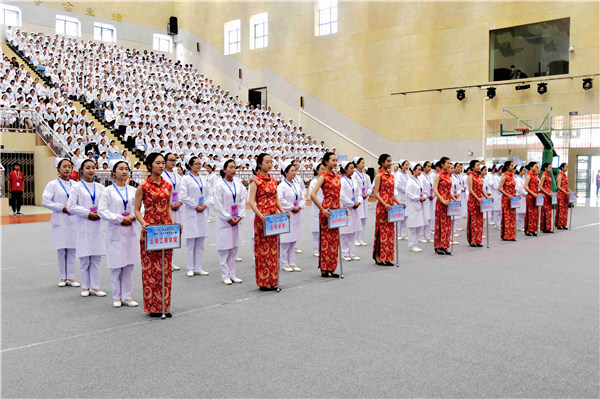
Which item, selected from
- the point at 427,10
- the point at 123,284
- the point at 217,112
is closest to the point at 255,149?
the point at 217,112

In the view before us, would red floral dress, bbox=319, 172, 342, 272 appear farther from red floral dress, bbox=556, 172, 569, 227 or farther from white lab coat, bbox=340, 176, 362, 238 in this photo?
red floral dress, bbox=556, 172, 569, 227

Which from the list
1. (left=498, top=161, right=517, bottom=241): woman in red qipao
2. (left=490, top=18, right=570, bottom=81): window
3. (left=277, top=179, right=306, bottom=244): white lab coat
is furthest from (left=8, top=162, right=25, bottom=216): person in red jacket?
(left=490, top=18, right=570, bottom=81): window

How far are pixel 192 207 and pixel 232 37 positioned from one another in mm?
27504

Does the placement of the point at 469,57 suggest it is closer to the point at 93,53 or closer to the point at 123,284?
the point at 93,53

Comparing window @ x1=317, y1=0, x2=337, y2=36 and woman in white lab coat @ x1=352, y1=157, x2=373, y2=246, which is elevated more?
window @ x1=317, y1=0, x2=337, y2=36

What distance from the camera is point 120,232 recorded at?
5906 mm

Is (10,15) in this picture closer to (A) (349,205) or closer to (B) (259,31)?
(B) (259,31)

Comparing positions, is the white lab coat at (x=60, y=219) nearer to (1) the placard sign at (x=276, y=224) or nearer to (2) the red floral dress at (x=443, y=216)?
(1) the placard sign at (x=276, y=224)

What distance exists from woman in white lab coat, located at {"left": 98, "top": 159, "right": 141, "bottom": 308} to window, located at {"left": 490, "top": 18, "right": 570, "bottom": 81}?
807 inches

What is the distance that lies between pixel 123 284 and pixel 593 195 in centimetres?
2344

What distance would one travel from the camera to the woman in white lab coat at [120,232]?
19.0 feet

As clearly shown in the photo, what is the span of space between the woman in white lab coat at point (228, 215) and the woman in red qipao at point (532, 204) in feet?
26.3

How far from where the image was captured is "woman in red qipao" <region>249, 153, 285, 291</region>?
21.7 ft

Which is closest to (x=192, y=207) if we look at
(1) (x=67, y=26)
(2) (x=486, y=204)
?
(2) (x=486, y=204)
